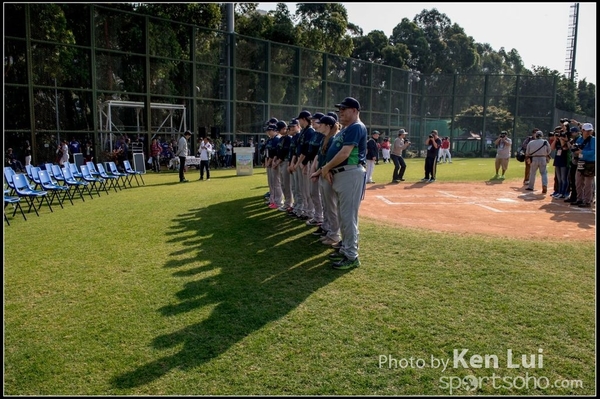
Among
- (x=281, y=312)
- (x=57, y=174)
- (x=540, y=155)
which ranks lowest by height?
(x=281, y=312)

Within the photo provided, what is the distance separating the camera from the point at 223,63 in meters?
25.8

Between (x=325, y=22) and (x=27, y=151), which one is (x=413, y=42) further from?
(x=27, y=151)

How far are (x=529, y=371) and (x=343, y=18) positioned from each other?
126 ft

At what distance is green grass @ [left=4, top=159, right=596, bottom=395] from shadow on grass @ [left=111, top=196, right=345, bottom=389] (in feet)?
0.08

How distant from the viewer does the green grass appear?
147 inches

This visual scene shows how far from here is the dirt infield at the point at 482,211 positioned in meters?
8.83

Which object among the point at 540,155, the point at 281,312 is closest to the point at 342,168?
the point at 281,312

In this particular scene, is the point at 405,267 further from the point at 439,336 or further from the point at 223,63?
the point at 223,63

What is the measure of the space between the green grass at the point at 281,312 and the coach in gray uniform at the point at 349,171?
0.43 metres

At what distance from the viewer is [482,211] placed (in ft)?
35.7

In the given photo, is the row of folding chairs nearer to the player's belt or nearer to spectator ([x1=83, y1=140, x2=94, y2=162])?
spectator ([x1=83, y1=140, x2=94, y2=162])

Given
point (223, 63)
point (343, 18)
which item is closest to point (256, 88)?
point (223, 63)

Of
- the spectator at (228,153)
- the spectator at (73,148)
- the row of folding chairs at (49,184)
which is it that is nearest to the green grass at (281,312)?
the row of folding chairs at (49,184)

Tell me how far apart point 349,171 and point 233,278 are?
7.03 feet
